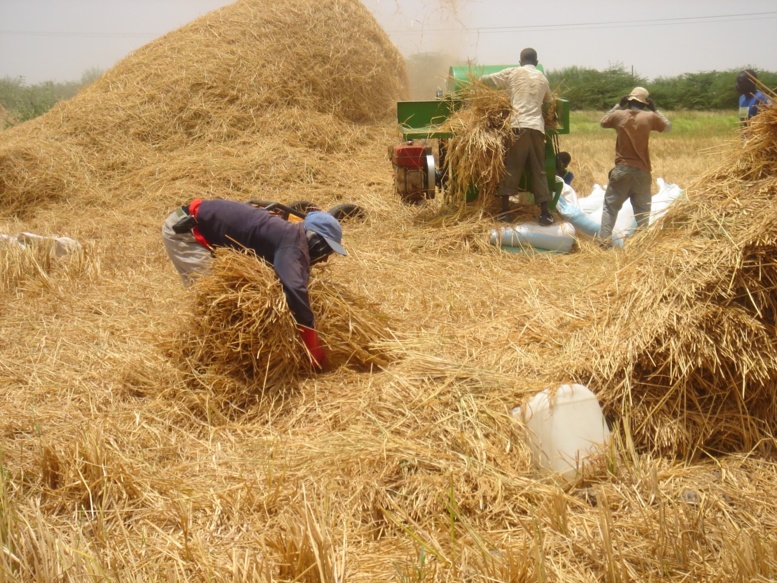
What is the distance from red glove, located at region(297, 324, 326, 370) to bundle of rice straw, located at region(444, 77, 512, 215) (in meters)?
3.58

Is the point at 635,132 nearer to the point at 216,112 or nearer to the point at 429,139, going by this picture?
the point at 429,139

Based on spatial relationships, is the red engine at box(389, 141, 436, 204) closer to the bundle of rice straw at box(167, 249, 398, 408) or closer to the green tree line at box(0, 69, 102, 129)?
the bundle of rice straw at box(167, 249, 398, 408)

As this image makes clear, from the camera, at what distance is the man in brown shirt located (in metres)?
6.47

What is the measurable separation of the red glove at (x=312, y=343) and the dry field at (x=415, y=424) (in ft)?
0.26

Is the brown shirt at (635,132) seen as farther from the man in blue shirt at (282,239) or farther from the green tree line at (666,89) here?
the green tree line at (666,89)

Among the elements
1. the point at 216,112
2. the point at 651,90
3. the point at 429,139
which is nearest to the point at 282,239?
the point at 429,139

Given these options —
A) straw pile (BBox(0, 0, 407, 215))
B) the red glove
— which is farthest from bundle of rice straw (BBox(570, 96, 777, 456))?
straw pile (BBox(0, 0, 407, 215))

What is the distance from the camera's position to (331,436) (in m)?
3.26

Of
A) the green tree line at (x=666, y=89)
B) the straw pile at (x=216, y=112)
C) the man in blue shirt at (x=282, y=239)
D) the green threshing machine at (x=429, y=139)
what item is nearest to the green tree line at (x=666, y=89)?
the green tree line at (x=666, y=89)

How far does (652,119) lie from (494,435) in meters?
4.48

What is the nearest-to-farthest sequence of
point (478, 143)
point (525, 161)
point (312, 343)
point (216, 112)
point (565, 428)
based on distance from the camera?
point (565, 428) → point (312, 343) → point (478, 143) → point (525, 161) → point (216, 112)

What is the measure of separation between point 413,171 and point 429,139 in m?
0.38

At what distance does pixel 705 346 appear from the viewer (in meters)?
3.12

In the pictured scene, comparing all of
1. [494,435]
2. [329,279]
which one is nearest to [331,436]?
[494,435]
